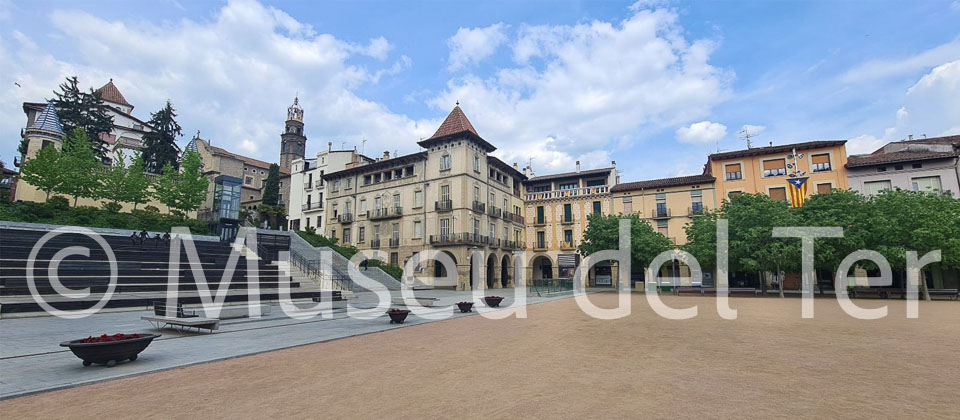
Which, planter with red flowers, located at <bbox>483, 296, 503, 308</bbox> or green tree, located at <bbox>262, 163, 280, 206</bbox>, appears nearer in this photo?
planter with red flowers, located at <bbox>483, 296, 503, 308</bbox>

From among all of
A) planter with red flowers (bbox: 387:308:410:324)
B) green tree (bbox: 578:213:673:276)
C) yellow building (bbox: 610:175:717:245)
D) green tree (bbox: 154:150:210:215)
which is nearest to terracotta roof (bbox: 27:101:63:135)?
green tree (bbox: 154:150:210:215)

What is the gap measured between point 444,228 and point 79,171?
27888 millimetres

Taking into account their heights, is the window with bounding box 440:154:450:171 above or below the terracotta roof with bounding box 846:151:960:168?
above

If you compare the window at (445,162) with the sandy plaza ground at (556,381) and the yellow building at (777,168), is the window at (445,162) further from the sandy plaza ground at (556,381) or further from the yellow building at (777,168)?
the sandy plaza ground at (556,381)

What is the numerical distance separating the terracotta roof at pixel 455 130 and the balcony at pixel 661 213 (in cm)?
1616

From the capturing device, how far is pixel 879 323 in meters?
13.9

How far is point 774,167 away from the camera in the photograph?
38.2 metres

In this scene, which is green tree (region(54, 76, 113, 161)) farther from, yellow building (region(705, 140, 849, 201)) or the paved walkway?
yellow building (region(705, 140, 849, 201))

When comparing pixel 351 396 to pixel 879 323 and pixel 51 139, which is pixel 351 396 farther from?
pixel 51 139

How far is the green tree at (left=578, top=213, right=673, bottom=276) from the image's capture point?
32094mm

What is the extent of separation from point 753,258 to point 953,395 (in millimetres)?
24034

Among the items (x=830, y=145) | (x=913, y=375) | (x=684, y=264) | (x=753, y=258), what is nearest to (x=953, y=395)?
(x=913, y=375)

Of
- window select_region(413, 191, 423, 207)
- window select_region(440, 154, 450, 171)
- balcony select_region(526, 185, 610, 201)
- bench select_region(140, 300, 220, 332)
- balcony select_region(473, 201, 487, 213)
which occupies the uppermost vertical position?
window select_region(440, 154, 450, 171)

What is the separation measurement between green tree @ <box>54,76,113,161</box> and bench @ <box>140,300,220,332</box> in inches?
1608
